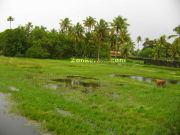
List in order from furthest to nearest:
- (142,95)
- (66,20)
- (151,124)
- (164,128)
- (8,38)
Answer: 1. (66,20)
2. (8,38)
3. (142,95)
4. (151,124)
5. (164,128)

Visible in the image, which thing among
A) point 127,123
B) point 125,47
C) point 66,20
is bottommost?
point 127,123

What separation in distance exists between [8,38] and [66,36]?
43.4 feet

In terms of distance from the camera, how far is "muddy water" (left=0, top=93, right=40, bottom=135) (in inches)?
374

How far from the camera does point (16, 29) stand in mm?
62562

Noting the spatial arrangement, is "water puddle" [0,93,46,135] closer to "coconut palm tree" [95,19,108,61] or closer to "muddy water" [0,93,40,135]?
"muddy water" [0,93,40,135]

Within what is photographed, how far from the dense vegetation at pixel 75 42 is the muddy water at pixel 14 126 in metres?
49.7

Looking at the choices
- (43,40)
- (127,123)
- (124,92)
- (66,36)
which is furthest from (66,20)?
(127,123)

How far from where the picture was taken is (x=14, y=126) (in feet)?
33.1

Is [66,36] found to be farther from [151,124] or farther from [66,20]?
[151,124]

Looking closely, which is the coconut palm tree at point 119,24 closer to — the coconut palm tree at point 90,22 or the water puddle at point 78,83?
the coconut palm tree at point 90,22

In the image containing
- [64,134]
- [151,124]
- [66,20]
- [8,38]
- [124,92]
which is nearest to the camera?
[64,134]

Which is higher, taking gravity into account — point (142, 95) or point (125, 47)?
point (125, 47)

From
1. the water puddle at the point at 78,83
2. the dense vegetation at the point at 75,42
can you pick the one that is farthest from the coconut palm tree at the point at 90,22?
the water puddle at the point at 78,83

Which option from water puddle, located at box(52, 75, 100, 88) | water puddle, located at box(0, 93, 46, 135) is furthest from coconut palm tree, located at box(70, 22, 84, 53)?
water puddle, located at box(0, 93, 46, 135)
